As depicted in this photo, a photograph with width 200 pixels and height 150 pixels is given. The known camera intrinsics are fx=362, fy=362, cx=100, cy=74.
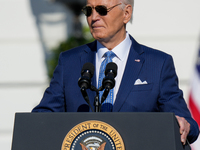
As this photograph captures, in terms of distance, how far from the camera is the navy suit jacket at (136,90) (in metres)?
2.08

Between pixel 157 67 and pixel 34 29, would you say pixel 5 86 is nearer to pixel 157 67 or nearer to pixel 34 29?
pixel 34 29

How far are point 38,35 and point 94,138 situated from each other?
4190mm

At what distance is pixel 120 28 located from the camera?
7.69ft

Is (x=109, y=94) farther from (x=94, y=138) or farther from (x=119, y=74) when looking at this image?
(x=94, y=138)

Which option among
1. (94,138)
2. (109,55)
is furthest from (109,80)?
(109,55)

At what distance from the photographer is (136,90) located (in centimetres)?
212

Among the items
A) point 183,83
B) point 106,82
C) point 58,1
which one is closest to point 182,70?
point 183,83

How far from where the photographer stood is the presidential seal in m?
1.62

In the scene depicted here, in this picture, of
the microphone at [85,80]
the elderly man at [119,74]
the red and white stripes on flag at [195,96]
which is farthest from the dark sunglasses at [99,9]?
the red and white stripes on flag at [195,96]

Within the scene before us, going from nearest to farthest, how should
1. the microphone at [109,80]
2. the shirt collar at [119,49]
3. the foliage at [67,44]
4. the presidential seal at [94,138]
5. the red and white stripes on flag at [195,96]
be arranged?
1. the presidential seal at [94,138]
2. the microphone at [109,80]
3. the shirt collar at [119,49]
4. the red and white stripes on flag at [195,96]
5. the foliage at [67,44]

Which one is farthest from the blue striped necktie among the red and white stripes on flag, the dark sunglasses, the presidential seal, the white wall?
the white wall

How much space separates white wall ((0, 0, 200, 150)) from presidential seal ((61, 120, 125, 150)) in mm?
3846

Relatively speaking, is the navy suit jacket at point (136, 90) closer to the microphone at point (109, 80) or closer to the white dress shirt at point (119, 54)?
the white dress shirt at point (119, 54)

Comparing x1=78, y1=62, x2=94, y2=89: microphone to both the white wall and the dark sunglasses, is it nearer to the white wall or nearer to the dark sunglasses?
the dark sunglasses
